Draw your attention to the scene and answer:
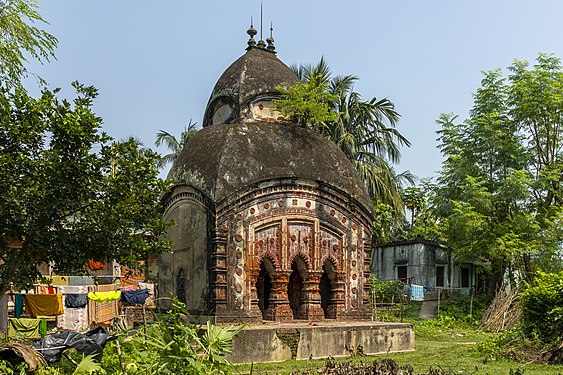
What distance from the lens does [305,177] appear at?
1400 cm

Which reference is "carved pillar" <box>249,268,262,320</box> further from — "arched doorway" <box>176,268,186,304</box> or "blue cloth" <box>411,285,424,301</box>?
"blue cloth" <box>411,285,424,301</box>

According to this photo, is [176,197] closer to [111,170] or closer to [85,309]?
[111,170]

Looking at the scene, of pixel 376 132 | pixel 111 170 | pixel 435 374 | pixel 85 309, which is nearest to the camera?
pixel 435 374

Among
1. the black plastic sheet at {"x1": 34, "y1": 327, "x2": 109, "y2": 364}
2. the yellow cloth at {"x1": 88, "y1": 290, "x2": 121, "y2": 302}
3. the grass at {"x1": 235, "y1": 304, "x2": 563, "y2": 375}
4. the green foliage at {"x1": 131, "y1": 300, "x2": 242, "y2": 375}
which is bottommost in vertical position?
the grass at {"x1": 235, "y1": 304, "x2": 563, "y2": 375}

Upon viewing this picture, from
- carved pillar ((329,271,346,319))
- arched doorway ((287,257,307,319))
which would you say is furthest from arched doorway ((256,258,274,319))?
carved pillar ((329,271,346,319))

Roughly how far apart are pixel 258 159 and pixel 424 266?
48.2 ft

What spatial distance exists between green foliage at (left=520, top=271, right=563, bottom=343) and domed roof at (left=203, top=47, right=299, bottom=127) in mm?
7387

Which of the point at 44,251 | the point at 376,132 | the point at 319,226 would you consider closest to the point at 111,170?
the point at 44,251

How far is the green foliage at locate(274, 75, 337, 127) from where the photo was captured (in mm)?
14758

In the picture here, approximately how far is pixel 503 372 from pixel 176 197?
796 centimetres

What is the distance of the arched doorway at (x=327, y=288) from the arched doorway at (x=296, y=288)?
2.13 feet

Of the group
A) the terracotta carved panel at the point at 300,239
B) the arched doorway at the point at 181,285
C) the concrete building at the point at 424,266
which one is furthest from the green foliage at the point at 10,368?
the concrete building at the point at 424,266

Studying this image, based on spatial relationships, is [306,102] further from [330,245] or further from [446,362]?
[446,362]

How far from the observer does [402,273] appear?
90.2ft
